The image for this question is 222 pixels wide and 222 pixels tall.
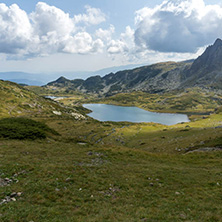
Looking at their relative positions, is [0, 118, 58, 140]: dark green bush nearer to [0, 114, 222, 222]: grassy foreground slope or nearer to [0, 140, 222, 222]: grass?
[0, 114, 222, 222]: grassy foreground slope

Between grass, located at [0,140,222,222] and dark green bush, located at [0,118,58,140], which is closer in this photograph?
grass, located at [0,140,222,222]

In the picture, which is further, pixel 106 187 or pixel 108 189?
pixel 106 187

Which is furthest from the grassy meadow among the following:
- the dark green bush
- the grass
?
the dark green bush

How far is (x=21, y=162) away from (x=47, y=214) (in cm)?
1243

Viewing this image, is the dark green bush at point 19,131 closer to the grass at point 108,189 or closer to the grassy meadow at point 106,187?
the grassy meadow at point 106,187

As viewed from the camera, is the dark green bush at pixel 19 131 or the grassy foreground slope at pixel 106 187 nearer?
the grassy foreground slope at pixel 106 187

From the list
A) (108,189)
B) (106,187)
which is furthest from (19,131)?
(108,189)

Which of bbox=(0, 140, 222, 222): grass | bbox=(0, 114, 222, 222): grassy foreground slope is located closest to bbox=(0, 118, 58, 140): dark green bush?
bbox=(0, 114, 222, 222): grassy foreground slope

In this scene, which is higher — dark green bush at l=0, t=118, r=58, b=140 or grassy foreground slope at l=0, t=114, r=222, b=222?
dark green bush at l=0, t=118, r=58, b=140

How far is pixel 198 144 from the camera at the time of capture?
124ft

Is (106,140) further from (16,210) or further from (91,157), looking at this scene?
(16,210)

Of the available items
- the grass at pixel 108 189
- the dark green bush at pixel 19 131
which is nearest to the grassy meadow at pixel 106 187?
the grass at pixel 108 189

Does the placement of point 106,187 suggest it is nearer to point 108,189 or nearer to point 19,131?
point 108,189

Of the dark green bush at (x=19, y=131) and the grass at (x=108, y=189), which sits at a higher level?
the dark green bush at (x=19, y=131)
